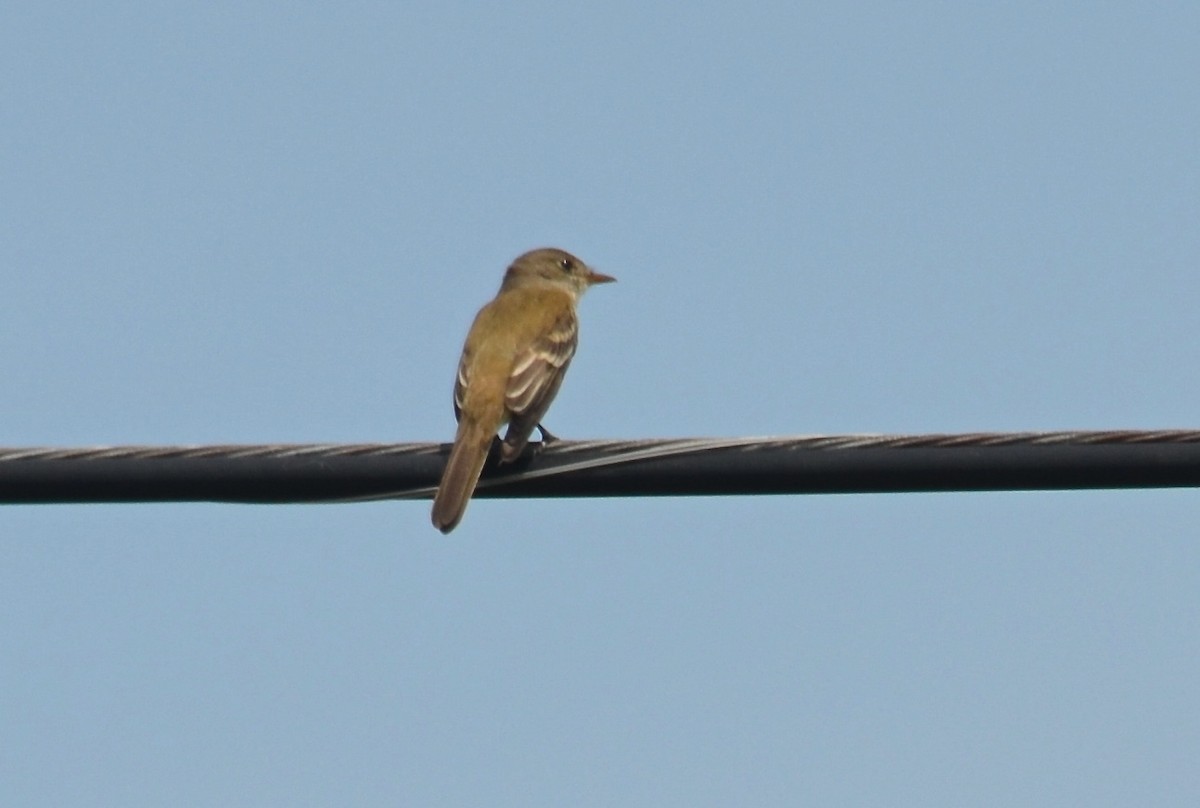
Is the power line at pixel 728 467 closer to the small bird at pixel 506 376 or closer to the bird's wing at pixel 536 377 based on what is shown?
the small bird at pixel 506 376

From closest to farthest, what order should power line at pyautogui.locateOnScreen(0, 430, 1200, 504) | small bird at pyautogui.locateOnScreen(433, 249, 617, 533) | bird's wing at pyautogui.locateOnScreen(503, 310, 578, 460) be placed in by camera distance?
power line at pyautogui.locateOnScreen(0, 430, 1200, 504) < small bird at pyautogui.locateOnScreen(433, 249, 617, 533) < bird's wing at pyautogui.locateOnScreen(503, 310, 578, 460)

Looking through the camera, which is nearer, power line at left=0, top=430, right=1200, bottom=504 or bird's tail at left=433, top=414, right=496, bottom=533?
power line at left=0, top=430, right=1200, bottom=504

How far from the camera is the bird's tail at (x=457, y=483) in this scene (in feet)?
26.1

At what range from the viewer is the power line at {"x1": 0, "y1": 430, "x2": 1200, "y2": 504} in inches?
251

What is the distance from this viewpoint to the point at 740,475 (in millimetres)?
6539

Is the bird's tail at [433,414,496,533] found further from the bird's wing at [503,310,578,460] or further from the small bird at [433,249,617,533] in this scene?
the bird's wing at [503,310,578,460]

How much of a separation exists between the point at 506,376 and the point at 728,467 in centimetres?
382

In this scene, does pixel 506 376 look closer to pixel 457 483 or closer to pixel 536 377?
pixel 536 377

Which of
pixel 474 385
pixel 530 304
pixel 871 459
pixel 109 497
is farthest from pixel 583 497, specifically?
pixel 530 304

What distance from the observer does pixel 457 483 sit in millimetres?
8062

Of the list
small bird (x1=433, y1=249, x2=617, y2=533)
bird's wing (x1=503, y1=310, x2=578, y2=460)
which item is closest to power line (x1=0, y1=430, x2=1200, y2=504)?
small bird (x1=433, y1=249, x2=617, y2=533)

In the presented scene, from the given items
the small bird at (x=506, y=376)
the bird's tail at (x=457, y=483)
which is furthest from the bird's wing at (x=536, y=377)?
the bird's tail at (x=457, y=483)

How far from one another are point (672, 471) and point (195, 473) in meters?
1.62

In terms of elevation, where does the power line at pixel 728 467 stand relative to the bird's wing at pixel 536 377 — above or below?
below
